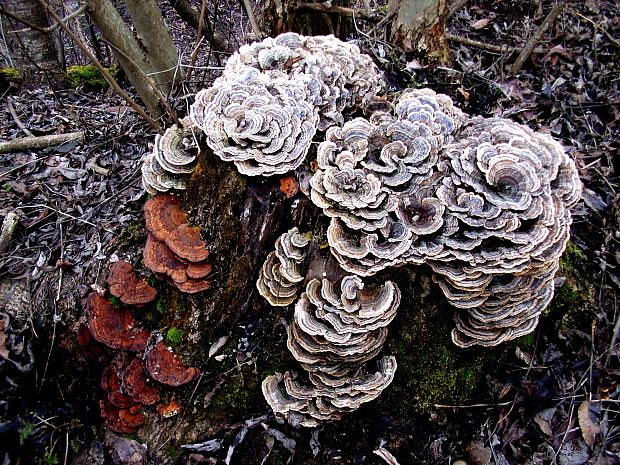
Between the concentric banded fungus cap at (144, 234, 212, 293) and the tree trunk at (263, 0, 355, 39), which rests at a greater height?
the tree trunk at (263, 0, 355, 39)

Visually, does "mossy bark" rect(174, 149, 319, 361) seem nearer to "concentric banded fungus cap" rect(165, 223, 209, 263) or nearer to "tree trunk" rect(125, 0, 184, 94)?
"concentric banded fungus cap" rect(165, 223, 209, 263)

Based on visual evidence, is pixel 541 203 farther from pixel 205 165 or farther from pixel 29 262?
pixel 29 262

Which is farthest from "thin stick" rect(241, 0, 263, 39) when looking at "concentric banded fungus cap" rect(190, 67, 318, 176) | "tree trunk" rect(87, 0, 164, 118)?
"concentric banded fungus cap" rect(190, 67, 318, 176)

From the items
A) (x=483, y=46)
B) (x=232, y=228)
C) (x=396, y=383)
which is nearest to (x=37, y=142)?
(x=232, y=228)

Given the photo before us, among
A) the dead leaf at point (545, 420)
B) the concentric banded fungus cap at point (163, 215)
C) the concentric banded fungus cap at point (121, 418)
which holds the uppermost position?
the concentric banded fungus cap at point (163, 215)

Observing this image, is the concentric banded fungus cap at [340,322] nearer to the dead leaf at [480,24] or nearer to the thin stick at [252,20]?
the thin stick at [252,20]

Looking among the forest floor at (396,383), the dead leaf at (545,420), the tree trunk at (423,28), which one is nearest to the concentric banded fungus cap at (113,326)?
the forest floor at (396,383)

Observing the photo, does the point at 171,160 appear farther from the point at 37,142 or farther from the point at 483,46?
the point at 483,46
